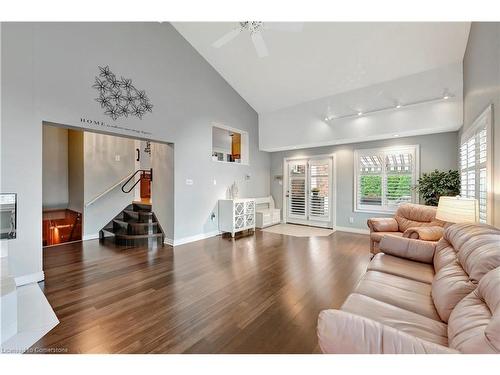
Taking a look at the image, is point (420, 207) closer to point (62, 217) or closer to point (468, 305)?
point (468, 305)

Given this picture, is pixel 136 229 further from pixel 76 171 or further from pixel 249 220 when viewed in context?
pixel 249 220

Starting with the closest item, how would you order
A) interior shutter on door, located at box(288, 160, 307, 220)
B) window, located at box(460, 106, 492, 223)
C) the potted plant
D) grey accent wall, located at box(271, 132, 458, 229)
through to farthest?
window, located at box(460, 106, 492, 223)
the potted plant
grey accent wall, located at box(271, 132, 458, 229)
interior shutter on door, located at box(288, 160, 307, 220)

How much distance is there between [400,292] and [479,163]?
7.66 ft

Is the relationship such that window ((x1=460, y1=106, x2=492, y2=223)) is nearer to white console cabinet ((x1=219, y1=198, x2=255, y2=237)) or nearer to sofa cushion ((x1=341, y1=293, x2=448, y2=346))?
sofa cushion ((x1=341, y1=293, x2=448, y2=346))

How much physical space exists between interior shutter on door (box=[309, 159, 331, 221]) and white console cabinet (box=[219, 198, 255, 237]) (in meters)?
2.03

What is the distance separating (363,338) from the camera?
0.97 m

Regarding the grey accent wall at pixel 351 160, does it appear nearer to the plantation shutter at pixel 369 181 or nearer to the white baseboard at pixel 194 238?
the plantation shutter at pixel 369 181

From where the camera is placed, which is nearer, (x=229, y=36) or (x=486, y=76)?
(x=486, y=76)

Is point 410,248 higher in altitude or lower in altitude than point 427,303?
higher

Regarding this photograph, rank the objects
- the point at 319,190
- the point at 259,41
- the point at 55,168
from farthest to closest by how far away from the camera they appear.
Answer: the point at 319,190, the point at 55,168, the point at 259,41

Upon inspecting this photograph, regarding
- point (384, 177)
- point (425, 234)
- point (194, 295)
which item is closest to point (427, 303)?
point (425, 234)

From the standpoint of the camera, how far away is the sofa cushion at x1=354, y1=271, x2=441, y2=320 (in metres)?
1.48

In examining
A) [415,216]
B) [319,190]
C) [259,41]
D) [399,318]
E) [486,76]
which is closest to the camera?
[399,318]

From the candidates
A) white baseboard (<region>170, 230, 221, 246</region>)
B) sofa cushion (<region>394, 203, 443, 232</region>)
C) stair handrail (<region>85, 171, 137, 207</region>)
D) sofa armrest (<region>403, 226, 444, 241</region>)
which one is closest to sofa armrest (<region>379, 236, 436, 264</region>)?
sofa armrest (<region>403, 226, 444, 241</region>)
